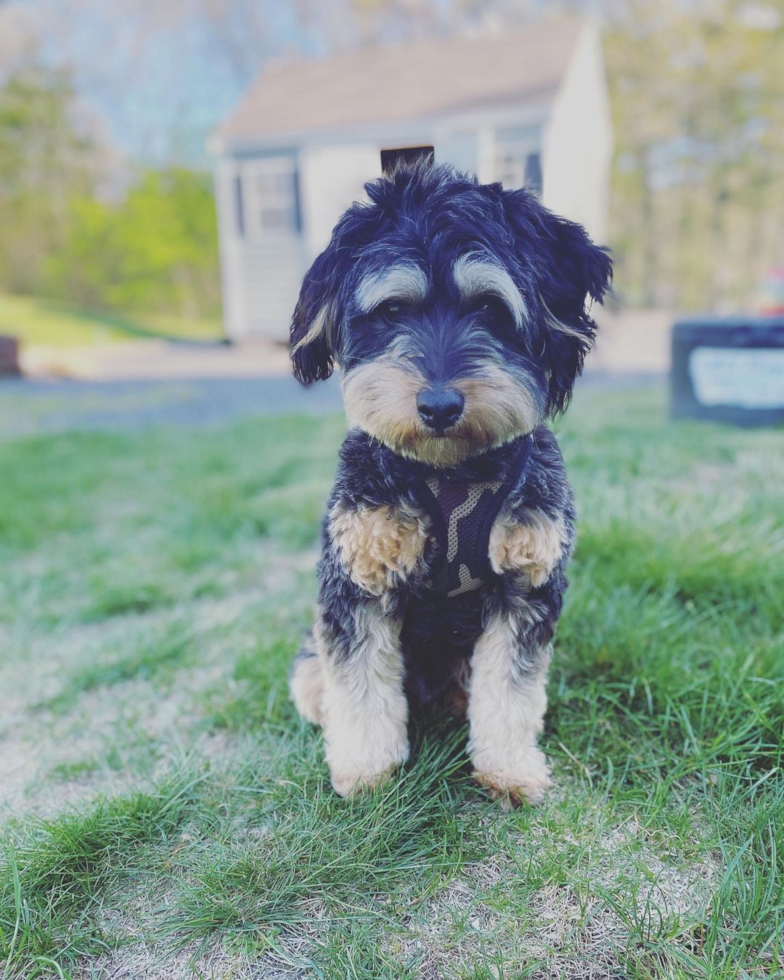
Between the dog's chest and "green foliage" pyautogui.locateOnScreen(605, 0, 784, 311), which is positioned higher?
"green foliage" pyautogui.locateOnScreen(605, 0, 784, 311)

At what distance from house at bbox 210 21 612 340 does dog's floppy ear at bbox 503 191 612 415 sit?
16.2 metres

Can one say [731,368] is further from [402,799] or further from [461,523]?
[402,799]

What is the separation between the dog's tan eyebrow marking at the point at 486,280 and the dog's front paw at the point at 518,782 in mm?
1383

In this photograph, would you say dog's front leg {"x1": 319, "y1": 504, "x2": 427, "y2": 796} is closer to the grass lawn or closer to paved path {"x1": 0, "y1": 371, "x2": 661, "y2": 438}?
the grass lawn

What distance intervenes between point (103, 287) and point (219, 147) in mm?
14791

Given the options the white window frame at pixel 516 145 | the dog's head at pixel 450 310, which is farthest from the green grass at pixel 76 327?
the dog's head at pixel 450 310

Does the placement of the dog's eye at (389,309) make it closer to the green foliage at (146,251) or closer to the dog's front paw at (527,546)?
the dog's front paw at (527,546)

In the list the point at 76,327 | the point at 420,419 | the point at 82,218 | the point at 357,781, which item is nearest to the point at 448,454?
the point at 420,419

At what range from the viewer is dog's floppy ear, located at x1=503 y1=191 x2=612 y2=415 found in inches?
91.4

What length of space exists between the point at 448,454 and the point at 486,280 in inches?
20.0

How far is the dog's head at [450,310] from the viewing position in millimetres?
2146

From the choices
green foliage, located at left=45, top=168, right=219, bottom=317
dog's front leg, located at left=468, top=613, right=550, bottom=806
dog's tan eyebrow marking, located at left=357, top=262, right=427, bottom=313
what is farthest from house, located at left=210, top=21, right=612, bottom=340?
dog's front leg, located at left=468, top=613, right=550, bottom=806

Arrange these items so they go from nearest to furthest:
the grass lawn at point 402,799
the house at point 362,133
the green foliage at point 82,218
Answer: the grass lawn at point 402,799
the house at point 362,133
the green foliage at point 82,218

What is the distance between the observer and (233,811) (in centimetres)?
237
